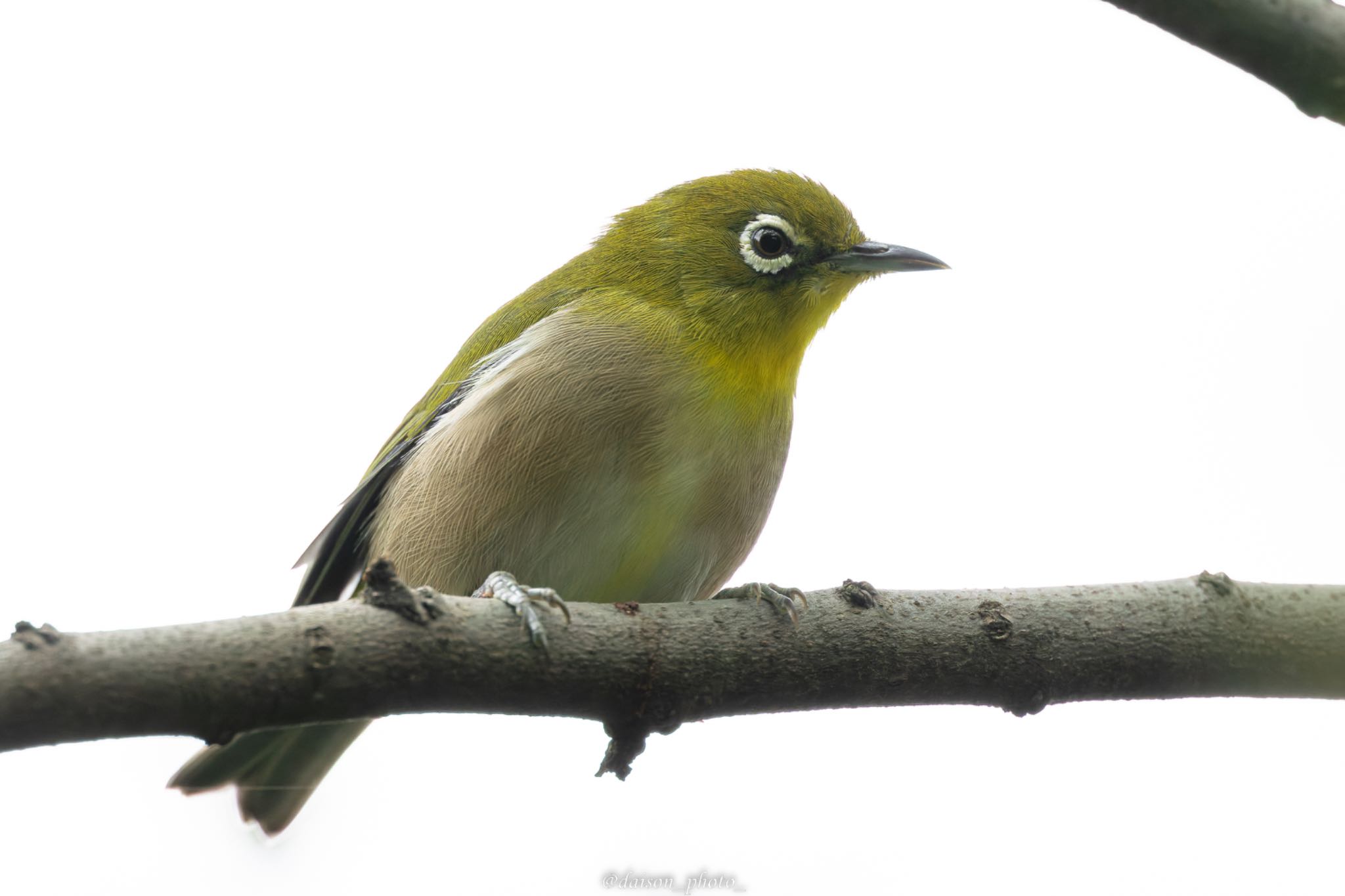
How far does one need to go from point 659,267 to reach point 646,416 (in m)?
1.41

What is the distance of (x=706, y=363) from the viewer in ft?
19.9

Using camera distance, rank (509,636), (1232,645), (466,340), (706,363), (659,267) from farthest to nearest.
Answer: (466,340) < (659,267) < (706,363) < (1232,645) < (509,636)

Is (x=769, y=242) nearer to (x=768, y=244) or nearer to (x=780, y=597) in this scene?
(x=768, y=244)

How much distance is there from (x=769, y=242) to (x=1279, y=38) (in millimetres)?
3777

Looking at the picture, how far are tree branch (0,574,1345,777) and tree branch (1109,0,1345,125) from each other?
1924mm

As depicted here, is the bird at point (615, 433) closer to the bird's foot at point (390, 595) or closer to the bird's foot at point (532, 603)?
the bird's foot at point (532, 603)

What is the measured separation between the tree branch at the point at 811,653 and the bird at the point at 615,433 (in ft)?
1.00

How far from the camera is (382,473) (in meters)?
6.94

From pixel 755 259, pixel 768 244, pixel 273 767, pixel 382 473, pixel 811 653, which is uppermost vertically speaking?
pixel 768 244

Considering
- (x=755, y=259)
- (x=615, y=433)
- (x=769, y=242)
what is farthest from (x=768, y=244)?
(x=615, y=433)

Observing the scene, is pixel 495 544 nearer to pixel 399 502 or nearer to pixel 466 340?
pixel 399 502

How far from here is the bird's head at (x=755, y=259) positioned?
6.51 m

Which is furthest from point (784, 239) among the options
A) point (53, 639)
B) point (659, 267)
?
point (53, 639)

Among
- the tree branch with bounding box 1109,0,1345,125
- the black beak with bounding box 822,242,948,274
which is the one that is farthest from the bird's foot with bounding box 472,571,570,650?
the black beak with bounding box 822,242,948,274
